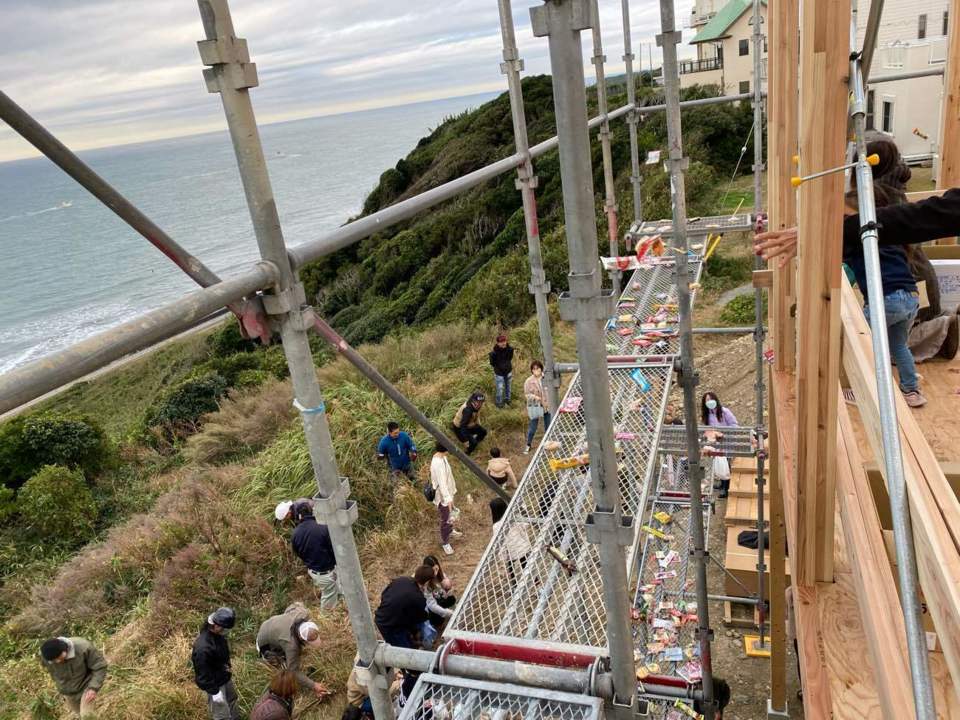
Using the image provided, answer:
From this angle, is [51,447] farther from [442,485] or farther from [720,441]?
[720,441]

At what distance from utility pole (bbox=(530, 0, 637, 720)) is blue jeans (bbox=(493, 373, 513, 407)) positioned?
799 centimetres

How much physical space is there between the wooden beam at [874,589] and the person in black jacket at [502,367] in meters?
7.73

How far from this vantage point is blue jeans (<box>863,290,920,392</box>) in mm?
3312

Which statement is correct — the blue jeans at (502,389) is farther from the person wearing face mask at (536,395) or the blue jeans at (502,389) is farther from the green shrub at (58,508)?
the green shrub at (58,508)

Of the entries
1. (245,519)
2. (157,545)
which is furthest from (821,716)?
(157,545)

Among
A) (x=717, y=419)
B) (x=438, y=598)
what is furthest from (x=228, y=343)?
(x=438, y=598)

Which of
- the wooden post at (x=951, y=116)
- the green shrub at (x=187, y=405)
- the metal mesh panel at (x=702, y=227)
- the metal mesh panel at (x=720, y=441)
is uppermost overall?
the wooden post at (x=951, y=116)

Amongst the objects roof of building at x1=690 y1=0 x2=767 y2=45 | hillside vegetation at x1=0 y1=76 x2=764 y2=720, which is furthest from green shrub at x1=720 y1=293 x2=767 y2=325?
roof of building at x1=690 y1=0 x2=767 y2=45

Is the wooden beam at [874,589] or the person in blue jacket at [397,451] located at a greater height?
the wooden beam at [874,589]

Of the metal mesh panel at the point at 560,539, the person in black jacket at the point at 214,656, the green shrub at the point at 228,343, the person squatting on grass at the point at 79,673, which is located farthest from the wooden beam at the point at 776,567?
the green shrub at the point at 228,343

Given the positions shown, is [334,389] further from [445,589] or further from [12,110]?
[12,110]

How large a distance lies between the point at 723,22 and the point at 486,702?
127 feet

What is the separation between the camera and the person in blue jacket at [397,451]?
329 inches

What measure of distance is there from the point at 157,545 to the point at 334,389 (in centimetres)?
392
